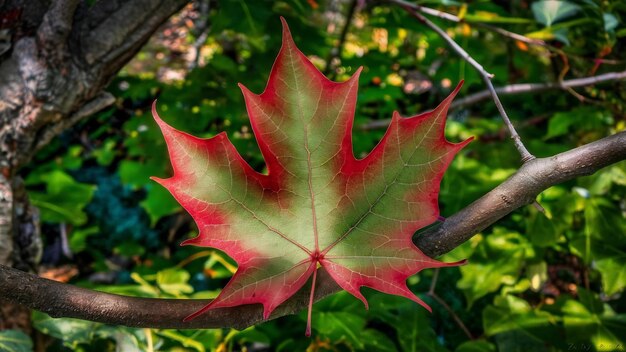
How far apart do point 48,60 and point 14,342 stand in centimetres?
42

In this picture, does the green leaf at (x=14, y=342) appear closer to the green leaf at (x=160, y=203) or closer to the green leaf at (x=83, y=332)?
the green leaf at (x=83, y=332)

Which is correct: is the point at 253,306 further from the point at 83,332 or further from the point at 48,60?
the point at 48,60

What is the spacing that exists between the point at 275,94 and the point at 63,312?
0.96ft

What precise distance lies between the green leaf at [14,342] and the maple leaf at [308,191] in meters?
0.39

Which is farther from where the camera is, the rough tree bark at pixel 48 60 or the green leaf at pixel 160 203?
the green leaf at pixel 160 203

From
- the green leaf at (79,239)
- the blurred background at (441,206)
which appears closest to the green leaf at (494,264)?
the blurred background at (441,206)

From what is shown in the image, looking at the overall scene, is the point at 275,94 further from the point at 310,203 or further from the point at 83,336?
the point at 83,336

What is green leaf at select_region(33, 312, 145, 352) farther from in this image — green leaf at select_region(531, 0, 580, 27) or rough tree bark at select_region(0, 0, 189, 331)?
green leaf at select_region(531, 0, 580, 27)

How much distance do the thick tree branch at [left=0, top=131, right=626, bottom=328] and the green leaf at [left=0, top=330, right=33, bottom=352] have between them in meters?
0.26

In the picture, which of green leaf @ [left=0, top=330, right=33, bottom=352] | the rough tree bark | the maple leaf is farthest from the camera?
the rough tree bark

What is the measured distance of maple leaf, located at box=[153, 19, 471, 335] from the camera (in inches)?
17.5

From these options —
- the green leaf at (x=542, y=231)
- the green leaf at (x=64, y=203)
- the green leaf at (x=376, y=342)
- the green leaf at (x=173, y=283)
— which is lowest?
the green leaf at (x=64, y=203)

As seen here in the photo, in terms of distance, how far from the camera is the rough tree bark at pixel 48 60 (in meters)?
0.74

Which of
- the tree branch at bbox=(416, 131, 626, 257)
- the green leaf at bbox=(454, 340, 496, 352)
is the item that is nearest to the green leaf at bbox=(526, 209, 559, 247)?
the green leaf at bbox=(454, 340, 496, 352)
